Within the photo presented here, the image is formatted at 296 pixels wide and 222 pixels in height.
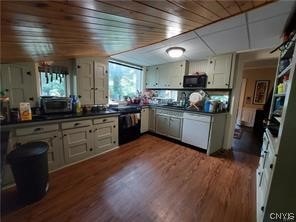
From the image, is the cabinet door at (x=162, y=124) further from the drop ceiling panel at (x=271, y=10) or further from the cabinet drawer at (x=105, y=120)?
the drop ceiling panel at (x=271, y=10)

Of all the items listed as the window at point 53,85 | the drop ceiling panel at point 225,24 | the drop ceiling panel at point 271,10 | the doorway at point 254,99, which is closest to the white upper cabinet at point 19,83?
the window at point 53,85

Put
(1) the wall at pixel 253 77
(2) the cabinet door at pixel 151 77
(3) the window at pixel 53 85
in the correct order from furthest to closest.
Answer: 1. (1) the wall at pixel 253 77
2. (2) the cabinet door at pixel 151 77
3. (3) the window at pixel 53 85

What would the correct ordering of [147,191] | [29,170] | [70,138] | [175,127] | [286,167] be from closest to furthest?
1. [286,167]
2. [29,170]
3. [147,191]
4. [70,138]
5. [175,127]

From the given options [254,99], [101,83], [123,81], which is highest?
[123,81]

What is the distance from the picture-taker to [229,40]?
2.24m

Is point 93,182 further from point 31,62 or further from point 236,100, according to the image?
point 236,100

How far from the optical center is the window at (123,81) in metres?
3.97

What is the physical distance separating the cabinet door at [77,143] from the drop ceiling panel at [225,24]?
2.50m

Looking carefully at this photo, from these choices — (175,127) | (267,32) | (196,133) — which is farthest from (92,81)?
(267,32)

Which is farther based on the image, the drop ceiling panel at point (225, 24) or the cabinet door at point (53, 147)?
the cabinet door at point (53, 147)

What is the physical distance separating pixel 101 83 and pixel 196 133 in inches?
96.3

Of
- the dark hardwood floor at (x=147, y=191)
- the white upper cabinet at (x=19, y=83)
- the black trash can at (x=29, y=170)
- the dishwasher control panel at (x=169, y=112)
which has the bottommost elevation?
the dark hardwood floor at (x=147, y=191)

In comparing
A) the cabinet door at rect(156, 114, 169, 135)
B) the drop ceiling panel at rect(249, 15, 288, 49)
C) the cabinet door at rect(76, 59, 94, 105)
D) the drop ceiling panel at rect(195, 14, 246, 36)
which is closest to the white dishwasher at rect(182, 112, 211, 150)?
the cabinet door at rect(156, 114, 169, 135)

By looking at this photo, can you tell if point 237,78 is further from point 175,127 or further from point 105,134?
point 105,134
